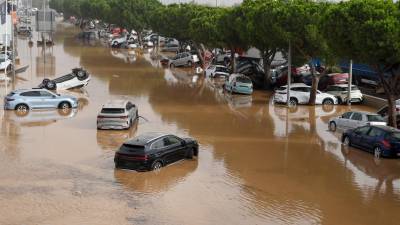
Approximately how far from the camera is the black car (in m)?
21.8

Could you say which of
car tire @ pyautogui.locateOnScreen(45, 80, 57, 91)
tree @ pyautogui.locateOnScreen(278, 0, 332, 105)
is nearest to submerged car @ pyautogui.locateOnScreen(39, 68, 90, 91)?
car tire @ pyautogui.locateOnScreen(45, 80, 57, 91)

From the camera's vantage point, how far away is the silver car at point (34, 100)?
3497 centimetres

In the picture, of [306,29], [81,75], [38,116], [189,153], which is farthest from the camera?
[81,75]

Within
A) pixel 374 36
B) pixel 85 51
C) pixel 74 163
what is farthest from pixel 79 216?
pixel 85 51

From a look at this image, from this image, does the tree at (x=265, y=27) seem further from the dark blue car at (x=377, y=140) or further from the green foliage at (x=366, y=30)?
the dark blue car at (x=377, y=140)

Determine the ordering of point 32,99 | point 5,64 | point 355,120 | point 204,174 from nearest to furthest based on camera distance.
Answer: point 204,174, point 355,120, point 32,99, point 5,64

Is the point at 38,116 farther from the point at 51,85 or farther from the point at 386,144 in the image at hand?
the point at 386,144

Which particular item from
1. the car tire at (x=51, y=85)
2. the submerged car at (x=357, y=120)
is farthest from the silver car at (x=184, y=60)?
the submerged car at (x=357, y=120)

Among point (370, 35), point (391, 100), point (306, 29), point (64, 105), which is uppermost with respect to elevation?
point (306, 29)

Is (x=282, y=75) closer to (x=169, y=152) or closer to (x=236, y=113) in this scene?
(x=236, y=113)

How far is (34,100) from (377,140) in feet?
64.2

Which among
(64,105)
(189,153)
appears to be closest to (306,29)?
(64,105)

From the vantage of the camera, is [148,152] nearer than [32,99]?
Yes

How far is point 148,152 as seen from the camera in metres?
21.8
